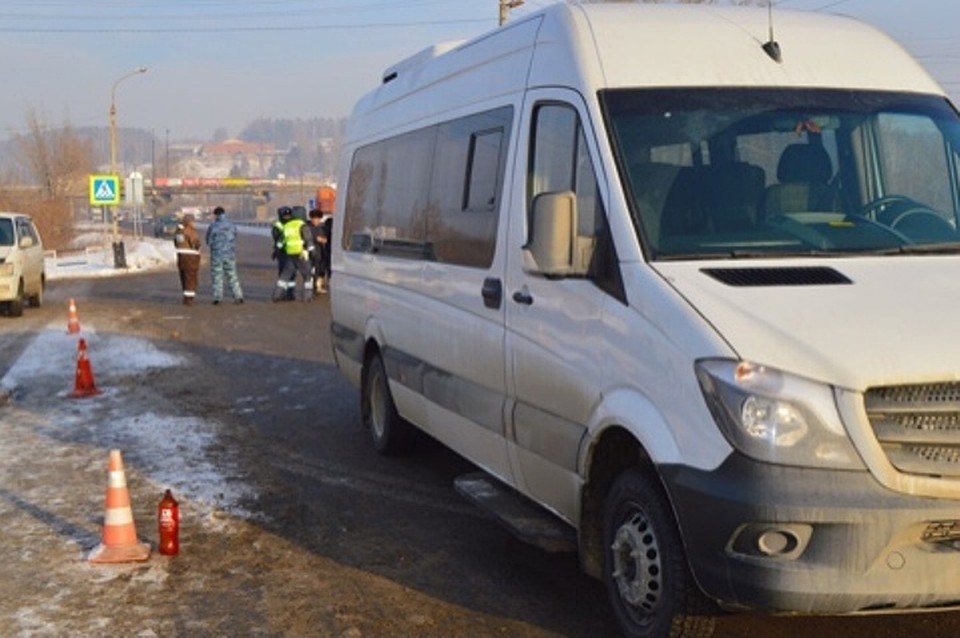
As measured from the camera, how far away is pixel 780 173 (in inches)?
204

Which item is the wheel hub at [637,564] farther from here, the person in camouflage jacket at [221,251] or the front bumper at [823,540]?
the person in camouflage jacket at [221,251]

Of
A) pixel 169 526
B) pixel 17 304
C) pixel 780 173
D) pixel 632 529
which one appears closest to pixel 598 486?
pixel 632 529

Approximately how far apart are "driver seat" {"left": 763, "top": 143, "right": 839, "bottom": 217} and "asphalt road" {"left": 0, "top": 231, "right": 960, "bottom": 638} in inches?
68.6

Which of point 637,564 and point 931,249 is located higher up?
point 931,249

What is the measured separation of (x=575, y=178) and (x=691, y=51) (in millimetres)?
849

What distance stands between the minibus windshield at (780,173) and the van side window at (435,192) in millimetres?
1127

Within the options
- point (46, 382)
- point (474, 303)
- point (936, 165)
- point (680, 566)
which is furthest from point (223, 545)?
point (46, 382)

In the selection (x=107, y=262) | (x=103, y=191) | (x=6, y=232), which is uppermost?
(x=103, y=191)

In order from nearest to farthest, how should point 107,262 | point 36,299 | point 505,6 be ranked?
point 36,299 < point 505,6 < point 107,262

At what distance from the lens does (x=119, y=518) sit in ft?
20.6

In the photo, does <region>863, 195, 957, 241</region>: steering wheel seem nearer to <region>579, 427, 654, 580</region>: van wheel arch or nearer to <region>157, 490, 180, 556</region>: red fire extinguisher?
<region>579, 427, 654, 580</region>: van wheel arch

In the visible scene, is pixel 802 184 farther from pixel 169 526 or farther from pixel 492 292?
pixel 169 526

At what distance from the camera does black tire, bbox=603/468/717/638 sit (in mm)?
4430

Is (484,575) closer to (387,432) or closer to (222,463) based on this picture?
(387,432)
